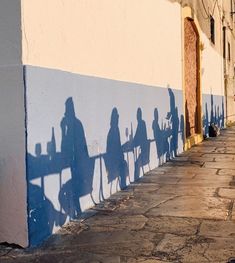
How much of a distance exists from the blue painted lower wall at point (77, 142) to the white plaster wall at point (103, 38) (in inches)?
6.6

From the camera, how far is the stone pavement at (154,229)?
356 centimetres

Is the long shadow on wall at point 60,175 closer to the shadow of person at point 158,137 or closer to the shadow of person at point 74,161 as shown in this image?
the shadow of person at point 74,161

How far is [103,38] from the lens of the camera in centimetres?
553

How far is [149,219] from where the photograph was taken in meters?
4.66

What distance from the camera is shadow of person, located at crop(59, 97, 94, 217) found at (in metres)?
4.44

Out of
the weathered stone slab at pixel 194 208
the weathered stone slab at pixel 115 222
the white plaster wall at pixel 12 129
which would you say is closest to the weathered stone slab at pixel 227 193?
the weathered stone slab at pixel 194 208

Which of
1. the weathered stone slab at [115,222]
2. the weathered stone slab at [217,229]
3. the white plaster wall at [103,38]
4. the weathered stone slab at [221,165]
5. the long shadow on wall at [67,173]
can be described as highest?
the white plaster wall at [103,38]

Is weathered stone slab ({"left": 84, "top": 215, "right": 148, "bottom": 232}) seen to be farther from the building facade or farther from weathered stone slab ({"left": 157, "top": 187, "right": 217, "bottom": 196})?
weathered stone slab ({"left": 157, "top": 187, "right": 217, "bottom": 196})

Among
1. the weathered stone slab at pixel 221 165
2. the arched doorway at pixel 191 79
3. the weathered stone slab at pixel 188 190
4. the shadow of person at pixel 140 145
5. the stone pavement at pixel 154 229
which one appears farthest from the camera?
the arched doorway at pixel 191 79

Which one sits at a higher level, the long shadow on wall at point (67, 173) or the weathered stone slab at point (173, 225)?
the long shadow on wall at point (67, 173)

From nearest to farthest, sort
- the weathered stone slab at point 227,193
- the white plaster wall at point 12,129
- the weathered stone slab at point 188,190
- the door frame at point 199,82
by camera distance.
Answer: the white plaster wall at point 12,129, the weathered stone slab at point 227,193, the weathered stone slab at point 188,190, the door frame at point 199,82

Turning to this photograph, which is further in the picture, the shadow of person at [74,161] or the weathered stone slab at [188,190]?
the weathered stone slab at [188,190]

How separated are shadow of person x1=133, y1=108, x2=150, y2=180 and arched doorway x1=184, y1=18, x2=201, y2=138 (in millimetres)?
4578

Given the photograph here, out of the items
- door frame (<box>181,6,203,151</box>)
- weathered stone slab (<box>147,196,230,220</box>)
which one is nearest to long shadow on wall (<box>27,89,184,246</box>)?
weathered stone slab (<box>147,196,230,220</box>)
